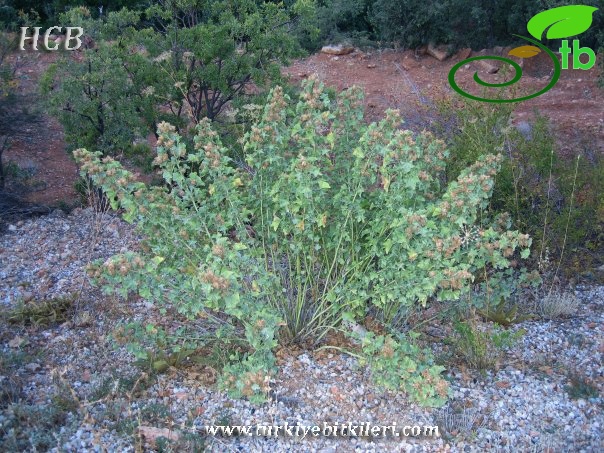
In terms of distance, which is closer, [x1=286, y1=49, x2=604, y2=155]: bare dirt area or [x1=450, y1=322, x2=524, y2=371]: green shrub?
[x1=450, y1=322, x2=524, y2=371]: green shrub

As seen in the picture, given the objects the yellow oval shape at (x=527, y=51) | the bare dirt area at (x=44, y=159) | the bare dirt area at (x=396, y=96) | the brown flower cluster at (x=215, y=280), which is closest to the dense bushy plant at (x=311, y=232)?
the brown flower cluster at (x=215, y=280)

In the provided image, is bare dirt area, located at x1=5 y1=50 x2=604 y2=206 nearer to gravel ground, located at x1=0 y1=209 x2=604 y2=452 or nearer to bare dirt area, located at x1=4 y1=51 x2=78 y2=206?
bare dirt area, located at x1=4 y1=51 x2=78 y2=206

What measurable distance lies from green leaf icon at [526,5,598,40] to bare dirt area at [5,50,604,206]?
2.43 ft

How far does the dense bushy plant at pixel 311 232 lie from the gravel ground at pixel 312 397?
0.66 ft

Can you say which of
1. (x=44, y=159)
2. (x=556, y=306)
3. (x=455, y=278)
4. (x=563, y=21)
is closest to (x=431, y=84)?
(x=563, y=21)

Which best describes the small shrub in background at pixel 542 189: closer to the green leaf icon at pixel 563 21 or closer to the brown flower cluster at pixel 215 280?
the brown flower cluster at pixel 215 280

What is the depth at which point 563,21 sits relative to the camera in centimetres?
956

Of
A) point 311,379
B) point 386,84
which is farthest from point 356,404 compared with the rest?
point 386,84

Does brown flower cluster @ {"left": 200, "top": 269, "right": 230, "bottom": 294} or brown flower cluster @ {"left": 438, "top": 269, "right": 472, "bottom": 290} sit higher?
brown flower cluster @ {"left": 200, "top": 269, "right": 230, "bottom": 294}

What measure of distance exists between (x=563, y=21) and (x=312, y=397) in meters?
7.90

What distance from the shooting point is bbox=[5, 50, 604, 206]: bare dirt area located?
7.04 meters

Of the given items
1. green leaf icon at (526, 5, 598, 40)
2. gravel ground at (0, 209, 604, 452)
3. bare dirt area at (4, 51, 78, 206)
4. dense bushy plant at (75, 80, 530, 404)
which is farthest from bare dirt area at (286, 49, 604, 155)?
gravel ground at (0, 209, 604, 452)

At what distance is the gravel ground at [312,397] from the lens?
314 centimetres

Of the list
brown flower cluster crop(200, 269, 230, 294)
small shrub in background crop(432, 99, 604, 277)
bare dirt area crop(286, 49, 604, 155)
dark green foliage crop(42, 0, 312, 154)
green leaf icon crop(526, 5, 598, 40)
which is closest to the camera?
brown flower cluster crop(200, 269, 230, 294)
